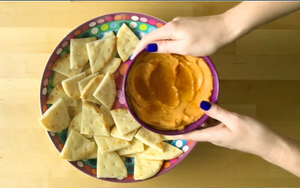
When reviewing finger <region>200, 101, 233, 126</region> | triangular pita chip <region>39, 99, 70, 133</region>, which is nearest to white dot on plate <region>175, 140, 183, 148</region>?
finger <region>200, 101, 233, 126</region>

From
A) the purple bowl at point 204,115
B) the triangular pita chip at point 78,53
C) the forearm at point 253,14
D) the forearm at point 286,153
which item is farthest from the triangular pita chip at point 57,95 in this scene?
the forearm at point 286,153

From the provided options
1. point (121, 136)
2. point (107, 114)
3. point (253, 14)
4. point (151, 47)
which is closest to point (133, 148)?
point (121, 136)

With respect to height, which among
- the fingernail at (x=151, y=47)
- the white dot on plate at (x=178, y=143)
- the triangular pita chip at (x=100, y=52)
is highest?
the fingernail at (x=151, y=47)

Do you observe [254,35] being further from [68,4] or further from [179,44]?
[68,4]

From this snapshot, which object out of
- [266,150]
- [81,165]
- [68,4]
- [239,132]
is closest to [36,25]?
[68,4]

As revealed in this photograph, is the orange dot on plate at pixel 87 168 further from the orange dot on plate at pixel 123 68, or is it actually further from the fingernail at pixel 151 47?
the fingernail at pixel 151 47
